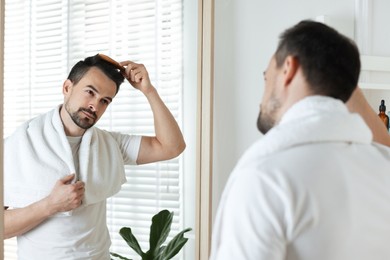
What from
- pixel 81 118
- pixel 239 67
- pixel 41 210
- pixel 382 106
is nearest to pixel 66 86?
pixel 81 118

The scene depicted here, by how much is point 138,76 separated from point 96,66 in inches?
6.3

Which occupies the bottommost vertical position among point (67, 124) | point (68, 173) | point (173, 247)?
point (173, 247)

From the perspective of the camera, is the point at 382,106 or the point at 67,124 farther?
the point at 382,106

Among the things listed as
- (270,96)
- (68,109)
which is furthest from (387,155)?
(68,109)

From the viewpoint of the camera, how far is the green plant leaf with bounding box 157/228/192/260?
5.01 ft

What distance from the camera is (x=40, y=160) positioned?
1148mm

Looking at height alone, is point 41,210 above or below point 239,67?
below

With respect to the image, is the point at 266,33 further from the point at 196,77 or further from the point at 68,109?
the point at 68,109

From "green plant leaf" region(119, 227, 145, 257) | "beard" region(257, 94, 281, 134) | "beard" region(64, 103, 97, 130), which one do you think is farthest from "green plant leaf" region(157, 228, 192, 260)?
"beard" region(257, 94, 281, 134)

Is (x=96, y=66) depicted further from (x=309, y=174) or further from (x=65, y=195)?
(x=309, y=174)

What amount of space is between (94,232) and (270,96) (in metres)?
0.60

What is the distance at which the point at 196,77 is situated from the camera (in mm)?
1655

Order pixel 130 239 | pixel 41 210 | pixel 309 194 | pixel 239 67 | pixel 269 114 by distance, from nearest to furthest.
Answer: pixel 309 194 → pixel 269 114 → pixel 41 210 → pixel 130 239 → pixel 239 67

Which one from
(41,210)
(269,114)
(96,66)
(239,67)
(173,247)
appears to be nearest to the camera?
(269,114)
